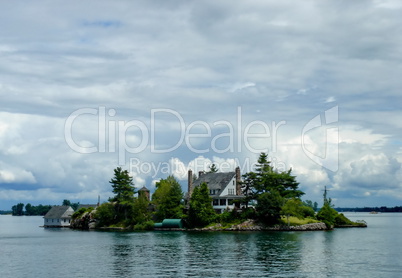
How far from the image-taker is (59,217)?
18288cm

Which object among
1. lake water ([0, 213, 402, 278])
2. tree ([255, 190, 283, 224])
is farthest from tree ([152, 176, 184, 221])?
lake water ([0, 213, 402, 278])

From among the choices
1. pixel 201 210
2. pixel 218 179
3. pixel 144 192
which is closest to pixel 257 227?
pixel 201 210

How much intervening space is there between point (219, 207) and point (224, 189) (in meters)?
5.75

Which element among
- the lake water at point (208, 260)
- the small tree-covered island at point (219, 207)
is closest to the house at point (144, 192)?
the small tree-covered island at point (219, 207)

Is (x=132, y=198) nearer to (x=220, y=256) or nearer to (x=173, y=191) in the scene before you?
(x=173, y=191)

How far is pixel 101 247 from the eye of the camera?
283 ft

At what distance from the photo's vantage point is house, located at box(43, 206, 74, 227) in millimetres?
182250

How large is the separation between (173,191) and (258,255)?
79.4m

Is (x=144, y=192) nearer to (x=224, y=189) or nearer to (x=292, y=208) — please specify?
(x=224, y=189)

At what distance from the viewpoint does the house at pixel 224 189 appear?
145750mm

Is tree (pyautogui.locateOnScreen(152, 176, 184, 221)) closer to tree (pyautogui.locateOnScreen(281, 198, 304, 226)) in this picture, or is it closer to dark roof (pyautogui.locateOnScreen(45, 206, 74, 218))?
tree (pyautogui.locateOnScreen(281, 198, 304, 226))

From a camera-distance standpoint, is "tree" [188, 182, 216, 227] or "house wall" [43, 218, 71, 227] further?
"house wall" [43, 218, 71, 227]

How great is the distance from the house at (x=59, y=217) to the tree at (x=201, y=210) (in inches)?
2660

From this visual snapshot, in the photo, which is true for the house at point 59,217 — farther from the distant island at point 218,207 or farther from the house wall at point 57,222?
the distant island at point 218,207
